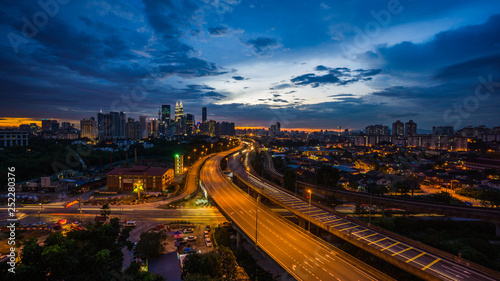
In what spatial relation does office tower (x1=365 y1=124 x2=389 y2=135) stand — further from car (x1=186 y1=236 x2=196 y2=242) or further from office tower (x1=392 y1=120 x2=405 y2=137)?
car (x1=186 y1=236 x2=196 y2=242)

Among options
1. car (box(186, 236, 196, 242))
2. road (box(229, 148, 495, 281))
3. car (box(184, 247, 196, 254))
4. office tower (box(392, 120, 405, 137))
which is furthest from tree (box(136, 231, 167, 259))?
office tower (box(392, 120, 405, 137))

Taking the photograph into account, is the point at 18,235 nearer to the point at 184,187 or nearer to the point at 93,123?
the point at 184,187

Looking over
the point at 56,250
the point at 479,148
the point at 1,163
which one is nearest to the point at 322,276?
the point at 56,250

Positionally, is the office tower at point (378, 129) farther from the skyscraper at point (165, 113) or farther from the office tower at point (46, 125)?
the office tower at point (46, 125)

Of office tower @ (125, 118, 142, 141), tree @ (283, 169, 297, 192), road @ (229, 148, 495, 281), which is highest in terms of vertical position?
office tower @ (125, 118, 142, 141)

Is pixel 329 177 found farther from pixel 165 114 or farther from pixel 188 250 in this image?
pixel 165 114

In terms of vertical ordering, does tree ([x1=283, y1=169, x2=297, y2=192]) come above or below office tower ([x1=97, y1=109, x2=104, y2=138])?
below
